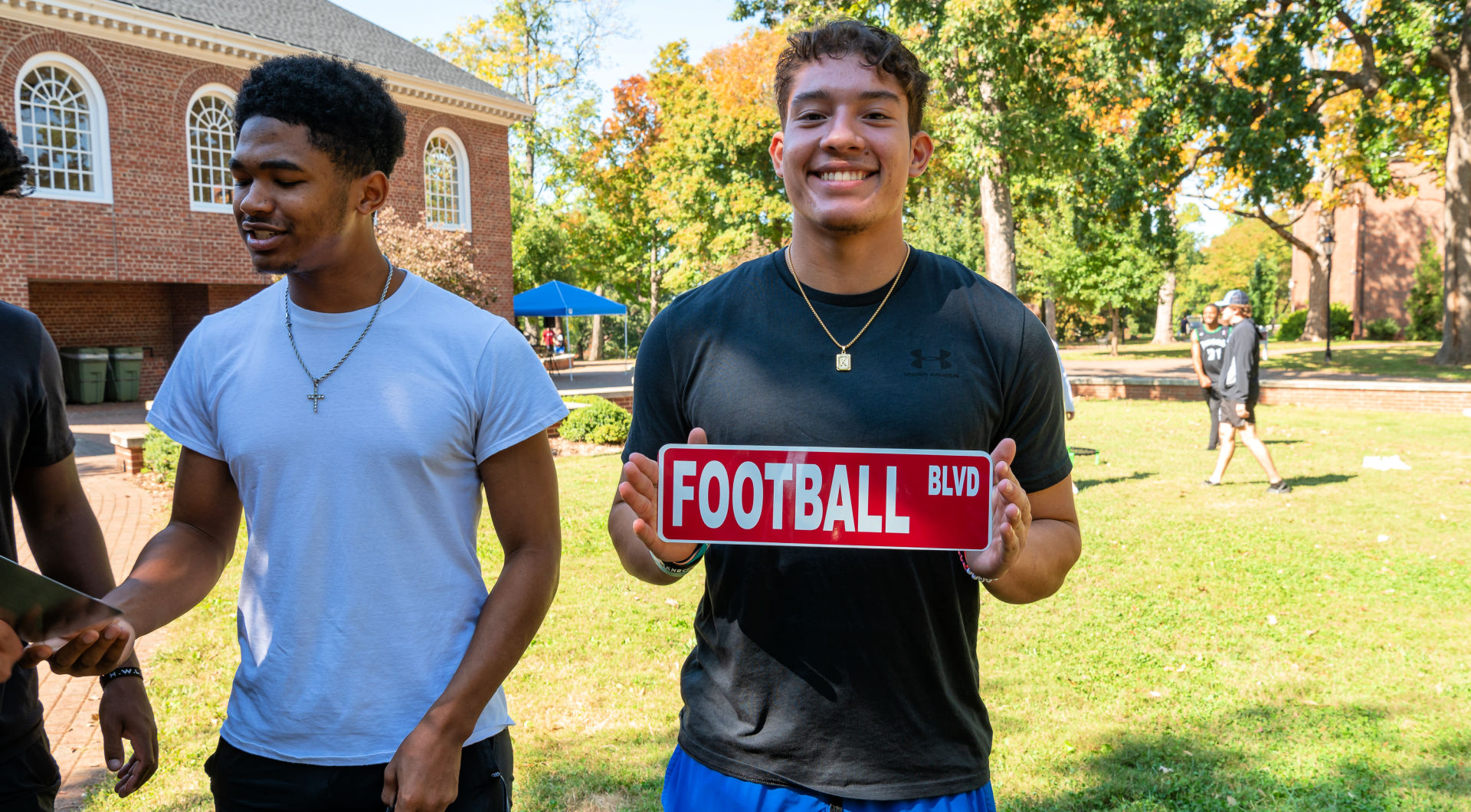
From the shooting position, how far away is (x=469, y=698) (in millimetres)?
1892

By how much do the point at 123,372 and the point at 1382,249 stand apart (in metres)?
49.0

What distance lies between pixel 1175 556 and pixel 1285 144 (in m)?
16.5

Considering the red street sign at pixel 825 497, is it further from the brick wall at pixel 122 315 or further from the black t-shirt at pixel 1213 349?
the brick wall at pixel 122 315

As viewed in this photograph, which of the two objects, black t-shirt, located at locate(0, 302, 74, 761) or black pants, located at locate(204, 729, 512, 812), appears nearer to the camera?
black pants, located at locate(204, 729, 512, 812)

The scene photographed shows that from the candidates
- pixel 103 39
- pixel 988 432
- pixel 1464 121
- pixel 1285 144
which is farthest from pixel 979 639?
pixel 1464 121

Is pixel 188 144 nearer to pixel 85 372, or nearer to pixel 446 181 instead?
pixel 85 372

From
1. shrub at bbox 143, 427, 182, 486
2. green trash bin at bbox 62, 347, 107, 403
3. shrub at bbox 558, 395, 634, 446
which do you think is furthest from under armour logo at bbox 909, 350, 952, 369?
green trash bin at bbox 62, 347, 107, 403

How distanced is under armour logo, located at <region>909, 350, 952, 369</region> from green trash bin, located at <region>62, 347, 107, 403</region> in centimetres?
2251

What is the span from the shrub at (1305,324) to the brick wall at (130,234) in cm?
3913

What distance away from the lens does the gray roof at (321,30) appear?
70.1ft

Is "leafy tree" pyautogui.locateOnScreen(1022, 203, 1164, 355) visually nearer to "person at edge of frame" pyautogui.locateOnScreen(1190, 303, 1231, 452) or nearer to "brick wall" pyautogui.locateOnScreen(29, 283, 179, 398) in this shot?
"person at edge of frame" pyautogui.locateOnScreen(1190, 303, 1231, 452)

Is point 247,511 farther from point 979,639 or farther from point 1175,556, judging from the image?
point 1175,556

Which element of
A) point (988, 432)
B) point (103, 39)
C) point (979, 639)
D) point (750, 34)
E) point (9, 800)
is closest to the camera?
point (988, 432)

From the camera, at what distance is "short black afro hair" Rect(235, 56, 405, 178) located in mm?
2020
